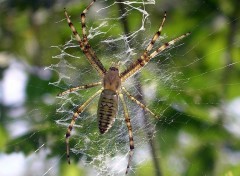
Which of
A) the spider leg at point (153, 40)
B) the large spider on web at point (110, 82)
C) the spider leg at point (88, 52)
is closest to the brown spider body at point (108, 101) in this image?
the large spider on web at point (110, 82)

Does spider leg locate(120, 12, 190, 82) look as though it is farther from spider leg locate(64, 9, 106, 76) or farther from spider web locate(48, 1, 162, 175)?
spider leg locate(64, 9, 106, 76)

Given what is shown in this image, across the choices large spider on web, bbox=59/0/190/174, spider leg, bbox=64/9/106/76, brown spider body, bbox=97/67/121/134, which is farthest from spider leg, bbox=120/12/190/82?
spider leg, bbox=64/9/106/76

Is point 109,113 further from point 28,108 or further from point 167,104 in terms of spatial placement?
point 28,108

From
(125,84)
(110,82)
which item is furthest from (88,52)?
(125,84)

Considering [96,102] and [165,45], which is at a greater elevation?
[165,45]

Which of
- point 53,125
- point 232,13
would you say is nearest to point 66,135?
point 53,125

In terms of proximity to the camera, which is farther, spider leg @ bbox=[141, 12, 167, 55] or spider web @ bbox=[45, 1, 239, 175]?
spider leg @ bbox=[141, 12, 167, 55]

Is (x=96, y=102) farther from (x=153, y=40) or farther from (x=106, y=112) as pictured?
(x=153, y=40)

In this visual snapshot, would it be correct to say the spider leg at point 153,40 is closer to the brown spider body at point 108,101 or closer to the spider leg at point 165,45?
the spider leg at point 165,45
